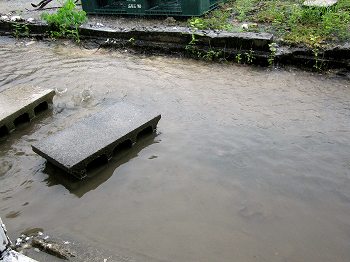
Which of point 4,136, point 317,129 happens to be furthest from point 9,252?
point 317,129

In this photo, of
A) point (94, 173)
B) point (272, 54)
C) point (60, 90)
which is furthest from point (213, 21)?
point (94, 173)

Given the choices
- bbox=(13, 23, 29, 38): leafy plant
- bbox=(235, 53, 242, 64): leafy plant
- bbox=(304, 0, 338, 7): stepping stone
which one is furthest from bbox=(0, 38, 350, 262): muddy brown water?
bbox=(13, 23, 29, 38): leafy plant

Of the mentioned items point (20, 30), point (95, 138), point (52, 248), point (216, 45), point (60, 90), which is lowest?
point (52, 248)

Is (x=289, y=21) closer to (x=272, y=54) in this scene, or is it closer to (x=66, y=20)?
(x=272, y=54)

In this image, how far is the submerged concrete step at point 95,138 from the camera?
336cm

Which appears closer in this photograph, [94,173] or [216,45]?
[94,173]

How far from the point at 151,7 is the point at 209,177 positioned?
5.33m

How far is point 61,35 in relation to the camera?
7363 mm

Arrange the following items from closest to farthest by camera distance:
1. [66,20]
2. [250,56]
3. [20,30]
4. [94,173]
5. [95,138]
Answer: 1. [94,173]
2. [95,138]
3. [250,56]
4. [66,20]
5. [20,30]

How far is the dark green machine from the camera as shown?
695 centimetres

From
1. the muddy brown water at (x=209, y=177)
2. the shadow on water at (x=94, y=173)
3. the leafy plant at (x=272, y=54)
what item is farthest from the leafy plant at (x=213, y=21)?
the shadow on water at (x=94, y=173)

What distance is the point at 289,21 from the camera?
6.48 meters

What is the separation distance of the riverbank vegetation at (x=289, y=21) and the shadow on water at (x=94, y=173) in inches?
140

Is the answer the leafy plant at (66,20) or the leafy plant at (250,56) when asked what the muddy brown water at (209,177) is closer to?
the leafy plant at (250,56)
